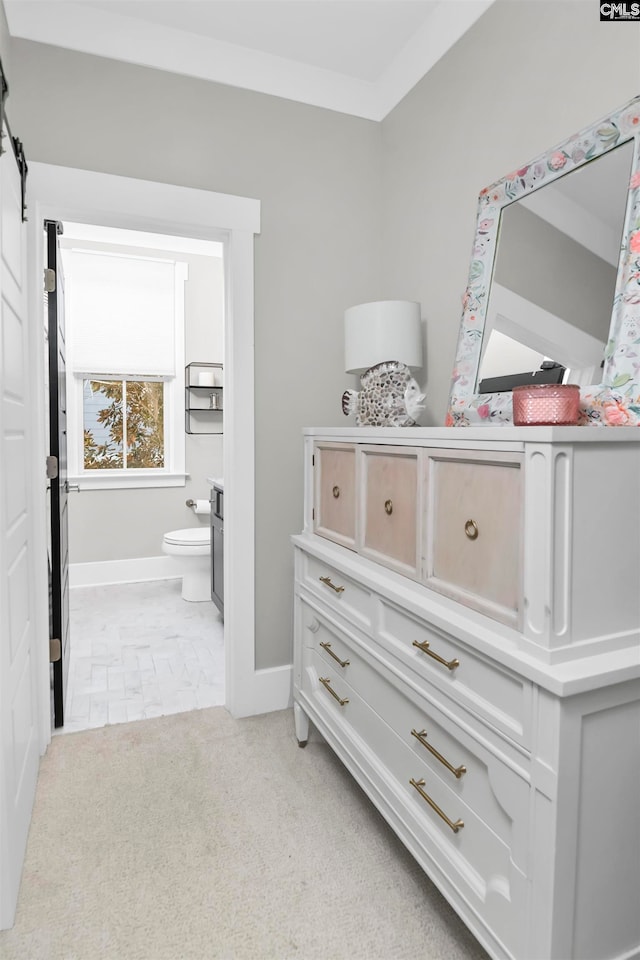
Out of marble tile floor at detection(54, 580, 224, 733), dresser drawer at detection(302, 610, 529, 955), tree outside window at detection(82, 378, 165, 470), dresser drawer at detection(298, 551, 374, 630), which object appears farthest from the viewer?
tree outside window at detection(82, 378, 165, 470)

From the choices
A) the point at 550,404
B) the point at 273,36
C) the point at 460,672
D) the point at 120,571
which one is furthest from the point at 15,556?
the point at 120,571

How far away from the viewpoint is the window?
4699mm

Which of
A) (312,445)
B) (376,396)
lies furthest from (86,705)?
(376,396)

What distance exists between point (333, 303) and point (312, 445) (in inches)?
31.1

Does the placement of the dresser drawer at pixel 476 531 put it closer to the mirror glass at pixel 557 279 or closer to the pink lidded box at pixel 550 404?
the pink lidded box at pixel 550 404

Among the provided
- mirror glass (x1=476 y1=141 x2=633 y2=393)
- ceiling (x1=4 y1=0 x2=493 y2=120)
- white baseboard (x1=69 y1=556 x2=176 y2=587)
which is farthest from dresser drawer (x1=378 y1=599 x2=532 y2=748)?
white baseboard (x1=69 y1=556 x2=176 y2=587)

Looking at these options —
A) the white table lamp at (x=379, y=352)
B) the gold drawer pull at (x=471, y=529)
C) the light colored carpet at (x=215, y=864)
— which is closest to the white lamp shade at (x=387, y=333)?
the white table lamp at (x=379, y=352)

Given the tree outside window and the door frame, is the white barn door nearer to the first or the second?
the door frame

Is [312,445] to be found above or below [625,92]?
below

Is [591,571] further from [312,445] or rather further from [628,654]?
[312,445]

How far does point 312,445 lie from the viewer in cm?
226

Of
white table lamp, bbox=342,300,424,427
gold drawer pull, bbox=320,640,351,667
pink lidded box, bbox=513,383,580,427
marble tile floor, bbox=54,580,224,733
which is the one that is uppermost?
white table lamp, bbox=342,300,424,427

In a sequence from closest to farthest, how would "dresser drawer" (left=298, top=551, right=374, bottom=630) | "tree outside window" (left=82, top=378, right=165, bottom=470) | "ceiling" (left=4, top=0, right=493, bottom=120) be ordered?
"dresser drawer" (left=298, top=551, right=374, bottom=630) < "ceiling" (left=4, top=0, right=493, bottom=120) < "tree outside window" (left=82, top=378, right=165, bottom=470)

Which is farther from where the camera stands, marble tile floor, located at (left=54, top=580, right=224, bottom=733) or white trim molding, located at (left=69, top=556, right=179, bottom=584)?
white trim molding, located at (left=69, top=556, right=179, bottom=584)
